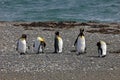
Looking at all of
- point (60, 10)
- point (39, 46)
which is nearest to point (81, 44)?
point (39, 46)

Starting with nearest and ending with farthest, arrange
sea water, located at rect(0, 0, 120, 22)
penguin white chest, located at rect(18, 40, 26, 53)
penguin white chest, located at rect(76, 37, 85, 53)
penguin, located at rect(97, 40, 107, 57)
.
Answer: penguin, located at rect(97, 40, 107, 57)
penguin white chest, located at rect(18, 40, 26, 53)
penguin white chest, located at rect(76, 37, 85, 53)
sea water, located at rect(0, 0, 120, 22)

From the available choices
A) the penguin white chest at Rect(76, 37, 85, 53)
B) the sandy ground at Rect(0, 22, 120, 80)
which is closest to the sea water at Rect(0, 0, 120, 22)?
the sandy ground at Rect(0, 22, 120, 80)

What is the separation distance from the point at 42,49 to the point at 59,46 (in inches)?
27.0

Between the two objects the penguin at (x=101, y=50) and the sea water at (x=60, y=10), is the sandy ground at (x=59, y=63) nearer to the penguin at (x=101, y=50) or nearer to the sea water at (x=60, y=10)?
the penguin at (x=101, y=50)

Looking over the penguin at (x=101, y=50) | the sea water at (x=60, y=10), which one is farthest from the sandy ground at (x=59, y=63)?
the sea water at (x=60, y=10)

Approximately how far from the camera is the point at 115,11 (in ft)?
152

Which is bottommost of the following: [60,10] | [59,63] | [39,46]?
[60,10]

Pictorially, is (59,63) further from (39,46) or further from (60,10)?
(60,10)

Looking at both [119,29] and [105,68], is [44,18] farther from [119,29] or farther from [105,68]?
[105,68]

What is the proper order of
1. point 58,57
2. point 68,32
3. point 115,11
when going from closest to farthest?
point 58,57 → point 68,32 → point 115,11

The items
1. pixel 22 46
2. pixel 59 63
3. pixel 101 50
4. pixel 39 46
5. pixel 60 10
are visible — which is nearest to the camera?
pixel 59 63

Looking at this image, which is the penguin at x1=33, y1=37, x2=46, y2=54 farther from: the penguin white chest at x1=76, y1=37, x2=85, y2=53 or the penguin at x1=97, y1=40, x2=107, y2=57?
the penguin at x1=97, y1=40, x2=107, y2=57

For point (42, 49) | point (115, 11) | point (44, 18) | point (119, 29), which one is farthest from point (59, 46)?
point (115, 11)

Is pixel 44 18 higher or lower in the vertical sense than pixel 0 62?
lower
